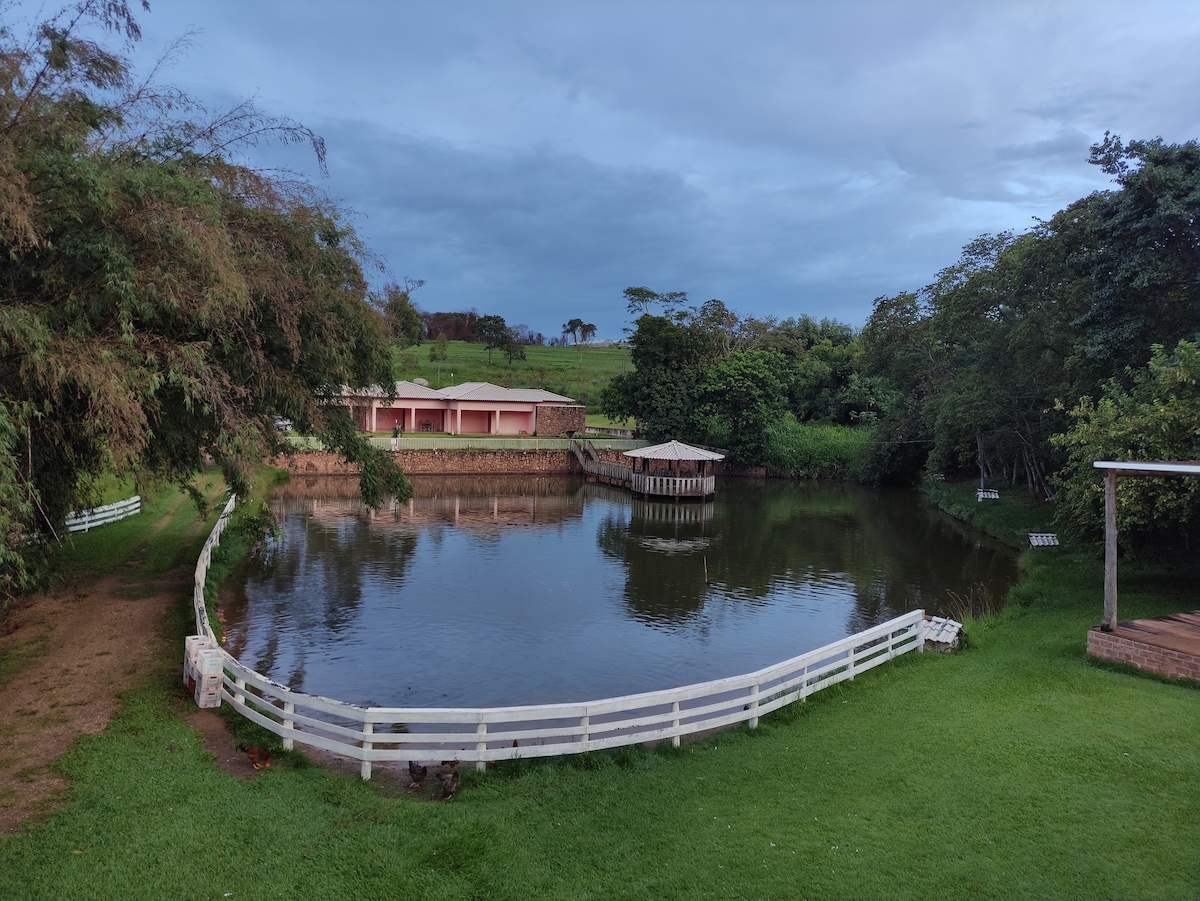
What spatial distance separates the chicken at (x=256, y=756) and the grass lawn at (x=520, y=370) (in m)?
64.0

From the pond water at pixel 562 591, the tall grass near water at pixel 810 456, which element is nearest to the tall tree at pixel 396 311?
the pond water at pixel 562 591

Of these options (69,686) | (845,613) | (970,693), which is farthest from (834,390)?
(69,686)

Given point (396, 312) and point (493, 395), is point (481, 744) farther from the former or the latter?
point (493, 395)

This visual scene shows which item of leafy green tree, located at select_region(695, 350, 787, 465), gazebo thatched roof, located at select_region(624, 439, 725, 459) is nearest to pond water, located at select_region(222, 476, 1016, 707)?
gazebo thatched roof, located at select_region(624, 439, 725, 459)

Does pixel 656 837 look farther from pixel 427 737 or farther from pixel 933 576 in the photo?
pixel 933 576

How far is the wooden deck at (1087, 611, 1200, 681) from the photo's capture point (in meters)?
10.8

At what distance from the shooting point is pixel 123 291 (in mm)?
9258

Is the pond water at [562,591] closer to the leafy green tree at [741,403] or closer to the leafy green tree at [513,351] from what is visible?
the leafy green tree at [741,403]

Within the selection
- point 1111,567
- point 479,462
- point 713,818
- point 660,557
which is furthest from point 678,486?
point 713,818

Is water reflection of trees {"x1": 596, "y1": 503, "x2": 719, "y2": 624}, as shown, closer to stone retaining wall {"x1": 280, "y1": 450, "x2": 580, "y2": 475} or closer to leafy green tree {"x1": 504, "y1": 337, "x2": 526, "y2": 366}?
stone retaining wall {"x1": 280, "y1": 450, "x2": 580, "y2": 475}

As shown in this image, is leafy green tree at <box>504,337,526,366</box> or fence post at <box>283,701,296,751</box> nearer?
fence post at <box>283,701,296,751</box>

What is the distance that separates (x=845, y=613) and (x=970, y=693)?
806 centimetres

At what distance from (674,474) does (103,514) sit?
85.3 ft

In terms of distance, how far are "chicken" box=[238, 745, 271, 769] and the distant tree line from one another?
47.8 feet
